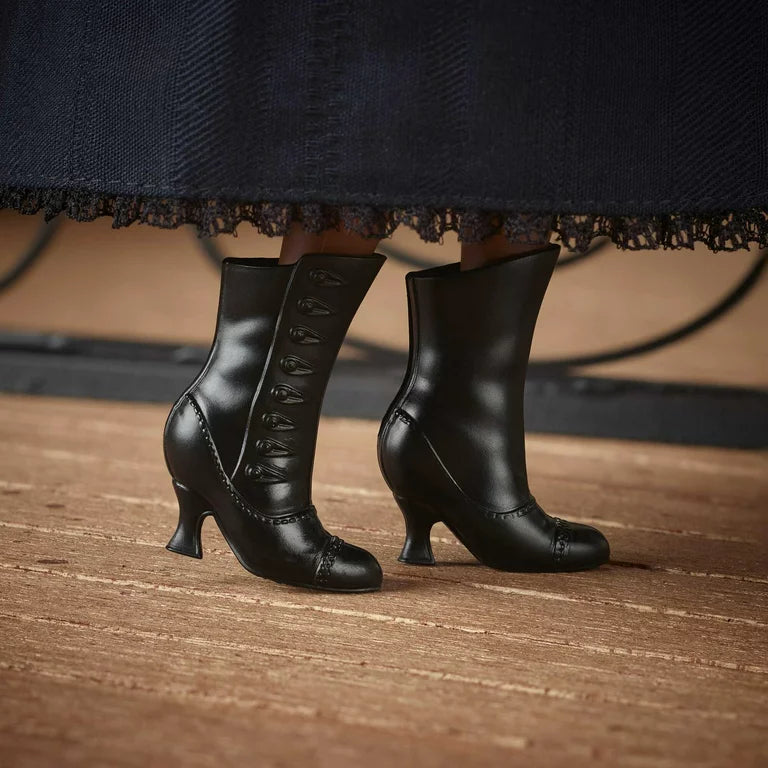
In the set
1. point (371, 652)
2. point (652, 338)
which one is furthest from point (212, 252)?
point (371, 652)

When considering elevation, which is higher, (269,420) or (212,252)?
(212,252)

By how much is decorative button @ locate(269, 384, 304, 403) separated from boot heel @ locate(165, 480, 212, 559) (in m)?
0.11

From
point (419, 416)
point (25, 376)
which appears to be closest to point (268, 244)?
point (25, 376)

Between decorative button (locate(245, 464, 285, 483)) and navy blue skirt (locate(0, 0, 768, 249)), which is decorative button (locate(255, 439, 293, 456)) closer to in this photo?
decorative button (locate(245, 464, 285, 483))

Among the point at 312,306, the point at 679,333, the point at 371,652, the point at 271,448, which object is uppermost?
the point at 679,333

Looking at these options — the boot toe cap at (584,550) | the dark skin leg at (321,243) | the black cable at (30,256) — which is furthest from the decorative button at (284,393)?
the black cable at (30,256)

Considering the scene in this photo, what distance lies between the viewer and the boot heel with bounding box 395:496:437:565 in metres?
0.87

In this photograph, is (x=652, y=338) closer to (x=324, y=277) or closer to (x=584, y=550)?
(x=584, y=550)

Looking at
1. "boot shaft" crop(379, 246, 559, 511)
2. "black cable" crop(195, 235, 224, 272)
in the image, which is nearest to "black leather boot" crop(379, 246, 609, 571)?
"boot shaft" crop(379, 246, 559, 511)

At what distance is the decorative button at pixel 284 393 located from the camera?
77cm

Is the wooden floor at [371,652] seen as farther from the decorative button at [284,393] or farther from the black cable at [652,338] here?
the black cable at [652,338]

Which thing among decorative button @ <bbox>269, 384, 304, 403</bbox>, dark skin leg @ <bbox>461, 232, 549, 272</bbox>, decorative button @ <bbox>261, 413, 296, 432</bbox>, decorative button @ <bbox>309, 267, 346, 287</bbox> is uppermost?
dark skin leg @ <bbox>461, 232, 549, 272</bbox>

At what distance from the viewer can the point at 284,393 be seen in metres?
0.77

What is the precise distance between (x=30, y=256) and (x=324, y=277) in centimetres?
142
